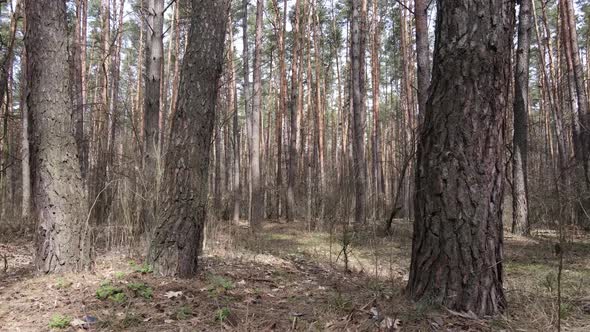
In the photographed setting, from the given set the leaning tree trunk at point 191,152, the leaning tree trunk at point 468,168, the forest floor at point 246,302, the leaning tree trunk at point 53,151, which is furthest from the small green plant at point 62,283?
the leaning tree trunk at point 468,168

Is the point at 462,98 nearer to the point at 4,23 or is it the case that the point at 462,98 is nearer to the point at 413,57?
the point at 413,57

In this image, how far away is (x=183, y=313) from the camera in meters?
2.53

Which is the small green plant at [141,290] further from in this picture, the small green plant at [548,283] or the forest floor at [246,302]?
the small green plant at [548,283]

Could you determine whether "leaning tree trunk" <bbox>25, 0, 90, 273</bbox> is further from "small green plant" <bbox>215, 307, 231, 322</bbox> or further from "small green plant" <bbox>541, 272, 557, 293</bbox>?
"small green plant" <bbox>541, 272, 557, 293</bbox>

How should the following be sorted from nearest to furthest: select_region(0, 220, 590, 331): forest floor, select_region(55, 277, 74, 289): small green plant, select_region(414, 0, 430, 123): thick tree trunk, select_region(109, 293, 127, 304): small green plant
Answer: select_region(0, 220, 590, 331): forest floor, select_region(109, 293, 127, 304): small green plant, select_region(55, 277, 74, 289): small green plant, select_region(414, 0, 430, 123): thick tree trunk

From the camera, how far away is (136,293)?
9.21 feet

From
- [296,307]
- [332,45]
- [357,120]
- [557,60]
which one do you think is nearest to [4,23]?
[332,45]

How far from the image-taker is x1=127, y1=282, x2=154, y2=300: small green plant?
2.77 meters

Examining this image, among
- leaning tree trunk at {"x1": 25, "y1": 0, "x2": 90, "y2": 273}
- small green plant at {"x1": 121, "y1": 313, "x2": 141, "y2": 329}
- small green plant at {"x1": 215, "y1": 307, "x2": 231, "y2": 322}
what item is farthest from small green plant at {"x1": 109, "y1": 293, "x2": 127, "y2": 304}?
leaning tree trunk at {"x1": 25, "y1": 0, "x2": 90, "y2": 273}

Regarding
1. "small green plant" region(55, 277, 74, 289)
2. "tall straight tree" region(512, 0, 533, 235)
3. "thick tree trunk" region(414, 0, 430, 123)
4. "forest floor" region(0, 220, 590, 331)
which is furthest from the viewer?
"tall straight tree" region(512, 0, 533, 235)

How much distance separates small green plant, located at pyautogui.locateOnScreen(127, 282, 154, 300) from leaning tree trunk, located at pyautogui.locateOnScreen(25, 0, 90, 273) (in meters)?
0.90

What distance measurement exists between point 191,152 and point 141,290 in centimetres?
126

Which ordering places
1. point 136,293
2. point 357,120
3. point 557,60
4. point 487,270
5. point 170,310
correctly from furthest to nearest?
point 557,60 → point 357,120 → point 136,293 → point 170,310 → point 487,270

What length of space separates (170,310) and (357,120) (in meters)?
8.00
